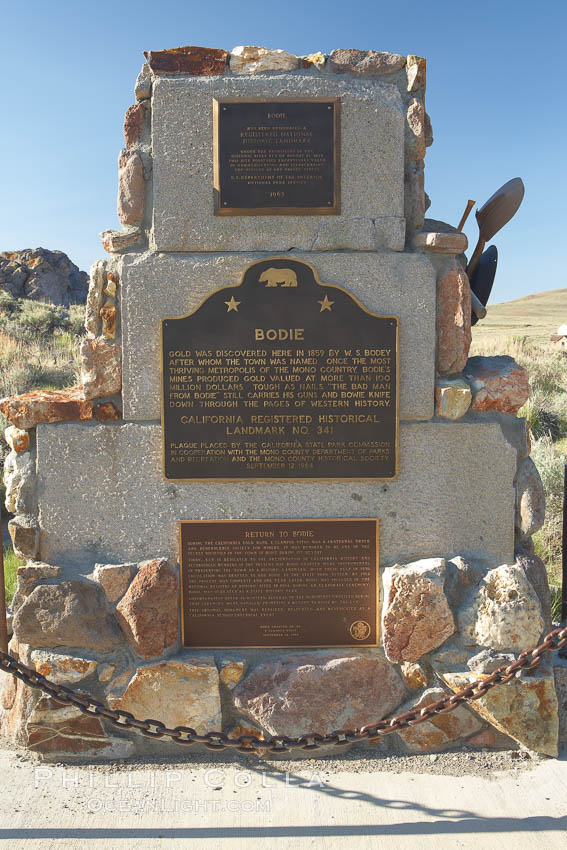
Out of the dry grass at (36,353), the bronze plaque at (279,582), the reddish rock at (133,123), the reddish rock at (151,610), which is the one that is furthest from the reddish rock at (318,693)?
the dry grass at (36,353)

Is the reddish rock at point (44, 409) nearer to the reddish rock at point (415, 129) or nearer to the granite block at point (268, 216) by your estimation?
the granite block at point (268, 216)

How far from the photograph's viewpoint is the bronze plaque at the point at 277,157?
10.0 feet

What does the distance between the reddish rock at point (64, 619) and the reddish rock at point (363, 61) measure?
112 inches

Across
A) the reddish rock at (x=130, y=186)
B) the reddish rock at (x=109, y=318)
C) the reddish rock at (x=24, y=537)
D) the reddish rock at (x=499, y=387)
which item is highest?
the reddish rock at (x=130, y=186)

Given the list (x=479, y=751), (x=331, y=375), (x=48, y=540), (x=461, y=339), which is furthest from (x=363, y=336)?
(x=479, y=751)

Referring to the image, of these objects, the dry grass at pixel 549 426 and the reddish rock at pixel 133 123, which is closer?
the reddish rock at pixel 133 123

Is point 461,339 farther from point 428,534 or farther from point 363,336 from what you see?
point 428,534

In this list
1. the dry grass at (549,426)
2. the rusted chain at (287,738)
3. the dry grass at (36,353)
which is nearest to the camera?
the rusted chain at (287,738)

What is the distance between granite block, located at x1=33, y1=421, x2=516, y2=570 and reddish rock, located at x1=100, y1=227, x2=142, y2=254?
0.89 m

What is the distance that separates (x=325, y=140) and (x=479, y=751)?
308 centimetres

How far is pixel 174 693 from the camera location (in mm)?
3094

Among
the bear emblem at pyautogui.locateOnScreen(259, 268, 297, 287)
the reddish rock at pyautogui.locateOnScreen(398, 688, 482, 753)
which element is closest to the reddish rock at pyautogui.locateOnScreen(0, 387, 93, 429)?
the bear emblem at pyautogui.locateOnScreen(259, 268, 297, 287)

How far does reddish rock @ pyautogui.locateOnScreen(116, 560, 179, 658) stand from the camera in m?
3.08

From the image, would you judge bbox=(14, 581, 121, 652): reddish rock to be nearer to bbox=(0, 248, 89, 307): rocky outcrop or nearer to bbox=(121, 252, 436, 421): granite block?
bbox=(121, 252, 436, 421): granite block
